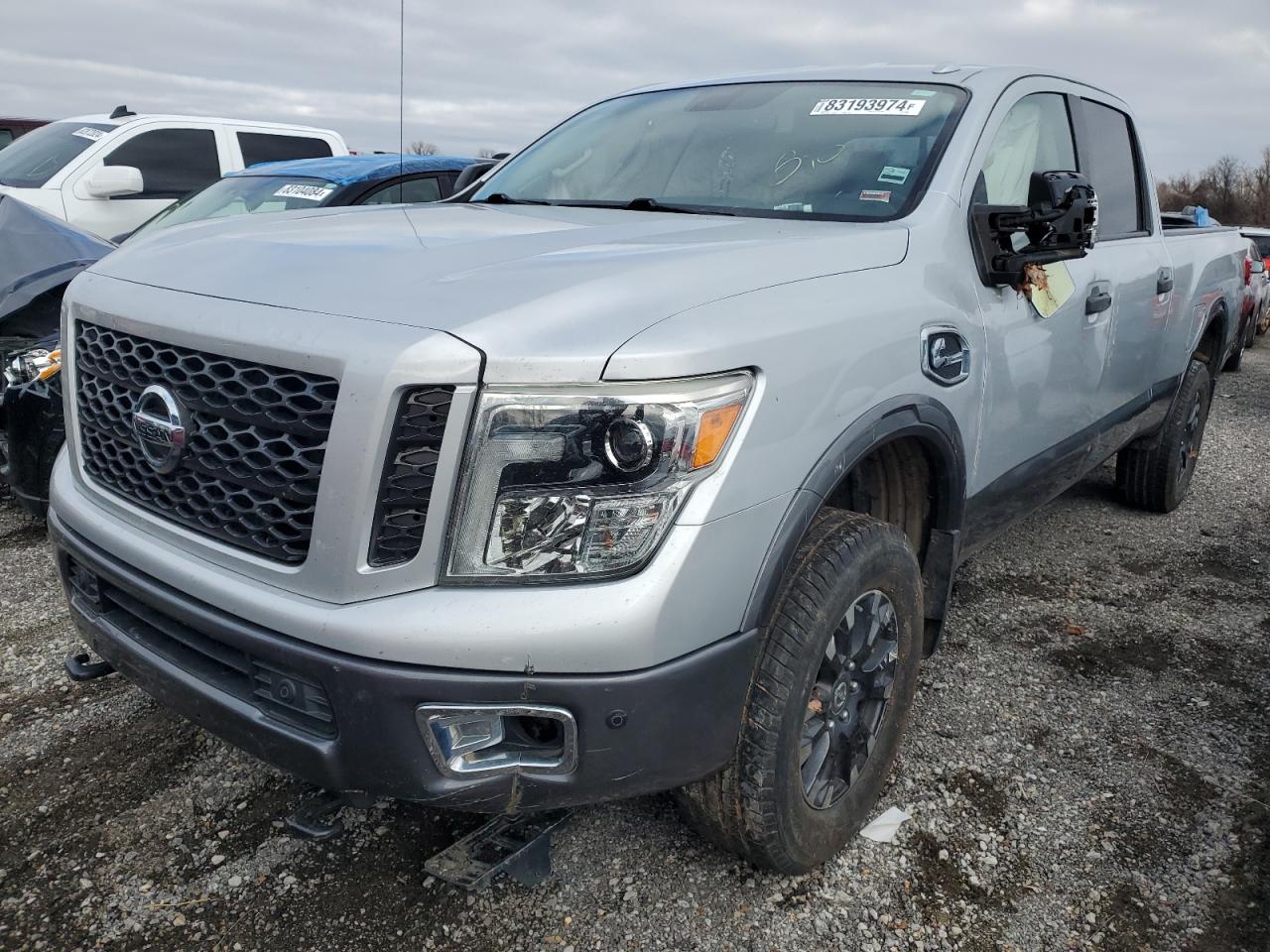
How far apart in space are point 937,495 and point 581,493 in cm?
128

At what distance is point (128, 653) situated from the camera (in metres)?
2.08

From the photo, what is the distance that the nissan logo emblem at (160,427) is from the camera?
1.91 m

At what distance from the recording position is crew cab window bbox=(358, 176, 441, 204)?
584 centimetres

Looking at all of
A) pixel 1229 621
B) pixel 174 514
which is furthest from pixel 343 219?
pixel 1229 621

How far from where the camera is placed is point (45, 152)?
7.57m

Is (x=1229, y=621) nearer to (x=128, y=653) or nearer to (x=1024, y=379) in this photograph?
(x=1024, y=379)

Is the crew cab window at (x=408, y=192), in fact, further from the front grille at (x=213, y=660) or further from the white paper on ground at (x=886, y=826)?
the white paper on ground at (x=886, y=826)

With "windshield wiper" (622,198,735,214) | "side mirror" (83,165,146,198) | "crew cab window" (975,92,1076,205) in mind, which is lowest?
"side mirror" (83,165,146,198)

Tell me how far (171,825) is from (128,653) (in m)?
0.62

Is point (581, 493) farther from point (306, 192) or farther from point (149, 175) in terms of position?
point (149, 175)

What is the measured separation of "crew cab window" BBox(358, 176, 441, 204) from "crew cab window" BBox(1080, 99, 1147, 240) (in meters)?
3.59

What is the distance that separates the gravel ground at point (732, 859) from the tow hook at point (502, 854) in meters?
0.19

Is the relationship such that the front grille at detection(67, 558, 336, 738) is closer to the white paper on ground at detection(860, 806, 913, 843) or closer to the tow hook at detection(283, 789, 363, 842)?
the tow hook at detection(283, 789, 363, 842)

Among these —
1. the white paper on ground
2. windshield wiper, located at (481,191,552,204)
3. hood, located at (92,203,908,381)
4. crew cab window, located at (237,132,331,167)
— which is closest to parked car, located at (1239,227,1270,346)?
crew cab window, located at (237,132,331,167)
